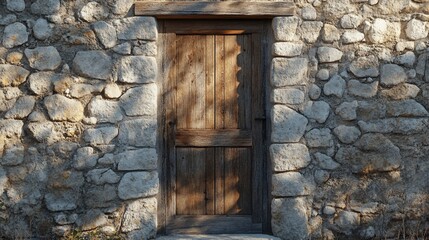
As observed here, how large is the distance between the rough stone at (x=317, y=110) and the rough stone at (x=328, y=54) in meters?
0.36

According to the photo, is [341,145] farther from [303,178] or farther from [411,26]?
[411,26]

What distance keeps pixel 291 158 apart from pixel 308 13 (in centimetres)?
121

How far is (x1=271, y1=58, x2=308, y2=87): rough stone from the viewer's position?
15.9 ft

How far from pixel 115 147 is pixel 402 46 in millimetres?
2534

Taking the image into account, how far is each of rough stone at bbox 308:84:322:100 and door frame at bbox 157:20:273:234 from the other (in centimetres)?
37

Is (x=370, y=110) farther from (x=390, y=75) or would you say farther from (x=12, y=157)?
(x=12, y=157)

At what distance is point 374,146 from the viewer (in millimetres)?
4852

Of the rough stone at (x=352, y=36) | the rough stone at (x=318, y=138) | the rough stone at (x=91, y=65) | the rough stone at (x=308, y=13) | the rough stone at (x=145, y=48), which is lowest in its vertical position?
the rough stone at (x=318, y=138)

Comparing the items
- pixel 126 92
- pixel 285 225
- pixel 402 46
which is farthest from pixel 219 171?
pixel 402 46

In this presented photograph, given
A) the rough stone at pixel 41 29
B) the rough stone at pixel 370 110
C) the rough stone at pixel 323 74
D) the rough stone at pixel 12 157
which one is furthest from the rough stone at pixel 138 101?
the rough stone at pixel 370 110

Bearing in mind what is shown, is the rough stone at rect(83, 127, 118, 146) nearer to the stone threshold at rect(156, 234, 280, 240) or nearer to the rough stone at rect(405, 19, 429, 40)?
the stone threshold at rect(156, 234, 280, 240)

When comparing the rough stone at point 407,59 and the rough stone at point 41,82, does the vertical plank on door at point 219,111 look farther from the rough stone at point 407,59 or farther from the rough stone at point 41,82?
the rough stone at point 407,59

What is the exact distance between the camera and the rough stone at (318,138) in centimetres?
483

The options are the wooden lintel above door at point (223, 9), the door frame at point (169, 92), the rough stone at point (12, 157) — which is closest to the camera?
the rough stone at point (12, 157)
